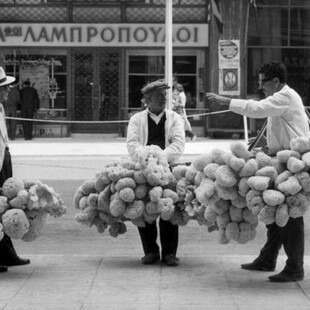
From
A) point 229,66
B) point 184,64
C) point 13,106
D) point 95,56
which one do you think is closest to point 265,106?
point 229,66

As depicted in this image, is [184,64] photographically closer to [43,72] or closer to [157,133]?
[43,72]

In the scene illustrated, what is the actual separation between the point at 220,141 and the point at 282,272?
17196mm

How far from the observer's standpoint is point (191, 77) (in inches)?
1001

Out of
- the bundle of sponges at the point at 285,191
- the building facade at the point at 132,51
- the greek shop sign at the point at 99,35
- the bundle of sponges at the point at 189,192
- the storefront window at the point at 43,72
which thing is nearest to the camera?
the bundle of sponges at the point at 285,191

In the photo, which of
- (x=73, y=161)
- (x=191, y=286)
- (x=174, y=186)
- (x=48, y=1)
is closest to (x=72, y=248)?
(x=174, y=186)

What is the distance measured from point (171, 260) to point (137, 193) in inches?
28.6

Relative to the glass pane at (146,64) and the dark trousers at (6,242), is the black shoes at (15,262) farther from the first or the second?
the glass pane at (146,64)

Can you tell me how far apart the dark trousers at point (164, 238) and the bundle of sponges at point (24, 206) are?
3.30ft

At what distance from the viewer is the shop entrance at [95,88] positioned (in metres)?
25.5

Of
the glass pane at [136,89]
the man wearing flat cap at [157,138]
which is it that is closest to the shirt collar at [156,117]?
the man wearing flat cap at [157,138]

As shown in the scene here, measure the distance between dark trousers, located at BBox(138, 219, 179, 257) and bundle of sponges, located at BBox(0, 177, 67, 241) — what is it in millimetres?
1005

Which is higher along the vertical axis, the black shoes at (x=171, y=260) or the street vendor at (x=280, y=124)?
the street vendor at (x=280, y=124)

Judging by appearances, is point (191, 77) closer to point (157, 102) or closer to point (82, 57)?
point (82, 57)

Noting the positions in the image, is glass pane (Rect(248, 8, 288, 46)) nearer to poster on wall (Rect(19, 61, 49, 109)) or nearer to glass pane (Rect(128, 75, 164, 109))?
glass pane (Rect(128, 75, 164, 109))
